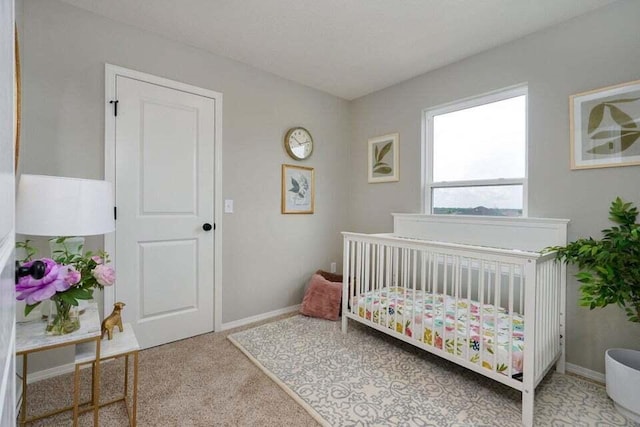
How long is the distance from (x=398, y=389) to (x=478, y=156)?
74.4 inches

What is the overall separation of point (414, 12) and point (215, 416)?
262 centimetres

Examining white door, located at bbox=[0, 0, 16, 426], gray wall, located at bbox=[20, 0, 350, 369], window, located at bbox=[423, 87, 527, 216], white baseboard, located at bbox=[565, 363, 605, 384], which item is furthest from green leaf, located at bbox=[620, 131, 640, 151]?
white door, located at bbox=[0, 0, 16, 426]

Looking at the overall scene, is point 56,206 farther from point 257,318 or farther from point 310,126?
point 310,126

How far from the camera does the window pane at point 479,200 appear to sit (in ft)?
7.57

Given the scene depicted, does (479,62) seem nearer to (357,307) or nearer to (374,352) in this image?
(357,307)

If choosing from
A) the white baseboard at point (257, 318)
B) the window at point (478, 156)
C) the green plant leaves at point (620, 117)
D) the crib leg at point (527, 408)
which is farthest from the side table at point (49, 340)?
the green plant leaves at point (620, 117)

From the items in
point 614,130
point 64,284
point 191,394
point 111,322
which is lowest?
point 191,394

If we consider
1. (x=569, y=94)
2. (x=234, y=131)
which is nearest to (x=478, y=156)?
(x=569, y=94)

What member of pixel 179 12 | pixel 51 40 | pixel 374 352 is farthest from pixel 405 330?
pixel 51 40

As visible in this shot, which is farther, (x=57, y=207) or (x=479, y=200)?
(x=479, y=200)

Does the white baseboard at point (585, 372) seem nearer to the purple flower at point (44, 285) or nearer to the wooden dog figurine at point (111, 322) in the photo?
the wooden dog figurine at point (111, 322)

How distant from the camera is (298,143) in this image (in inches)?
121

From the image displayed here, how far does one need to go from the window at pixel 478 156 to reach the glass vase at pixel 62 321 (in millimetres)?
2607

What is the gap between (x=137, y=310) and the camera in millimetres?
2207
